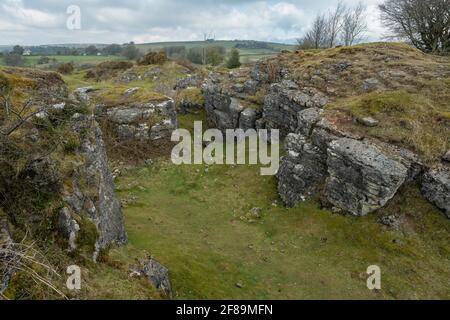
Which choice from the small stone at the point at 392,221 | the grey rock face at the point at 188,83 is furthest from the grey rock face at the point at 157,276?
the grey rock face at the point at 188,83

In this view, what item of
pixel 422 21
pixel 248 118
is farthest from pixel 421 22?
pixel 248 118

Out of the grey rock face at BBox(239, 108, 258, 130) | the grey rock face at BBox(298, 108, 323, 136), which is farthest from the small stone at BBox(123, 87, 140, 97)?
the grey rock face at BBox(298, 108, 323, 136)

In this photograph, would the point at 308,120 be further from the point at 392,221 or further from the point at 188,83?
the point at 188,83

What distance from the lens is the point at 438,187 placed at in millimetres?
20156

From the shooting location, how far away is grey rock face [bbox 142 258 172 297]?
1414 cm

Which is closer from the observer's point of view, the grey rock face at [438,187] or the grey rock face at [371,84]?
the grey rock face at [438,187]

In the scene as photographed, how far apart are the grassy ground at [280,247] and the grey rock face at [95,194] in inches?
45.3

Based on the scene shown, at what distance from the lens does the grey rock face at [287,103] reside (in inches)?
1223

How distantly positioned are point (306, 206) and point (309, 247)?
3395 mm

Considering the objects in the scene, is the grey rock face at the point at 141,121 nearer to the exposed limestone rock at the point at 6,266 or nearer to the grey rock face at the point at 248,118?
the grey rock face at the point at 248,118

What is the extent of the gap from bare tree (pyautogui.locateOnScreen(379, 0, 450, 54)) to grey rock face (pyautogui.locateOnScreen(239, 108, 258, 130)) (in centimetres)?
2715

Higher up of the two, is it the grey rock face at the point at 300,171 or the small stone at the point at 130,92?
the small stone at the point at 130,92

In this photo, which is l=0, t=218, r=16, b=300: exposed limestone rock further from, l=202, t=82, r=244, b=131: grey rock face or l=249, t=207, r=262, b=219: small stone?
l=202, t=82, r=244, b=131: grey rock face

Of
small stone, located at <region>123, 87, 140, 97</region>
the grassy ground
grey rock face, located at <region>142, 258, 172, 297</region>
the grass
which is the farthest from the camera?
small stone, located at <region>123, 87, 140, 97</region>
